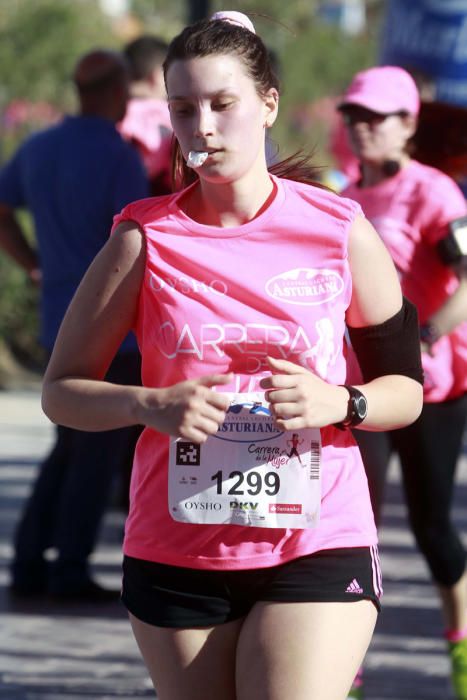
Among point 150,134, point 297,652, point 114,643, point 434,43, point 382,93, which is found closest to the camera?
point 297,652

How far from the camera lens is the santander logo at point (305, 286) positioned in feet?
9.48

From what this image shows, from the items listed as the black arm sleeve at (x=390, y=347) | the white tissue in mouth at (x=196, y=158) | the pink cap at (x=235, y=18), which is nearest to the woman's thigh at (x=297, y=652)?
the black arm sleeve at (x=390, y=347)

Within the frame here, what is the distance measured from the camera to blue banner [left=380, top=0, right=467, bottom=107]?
9352 millimetres

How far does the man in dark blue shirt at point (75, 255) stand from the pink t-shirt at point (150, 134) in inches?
13.4

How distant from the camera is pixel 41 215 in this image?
636cm

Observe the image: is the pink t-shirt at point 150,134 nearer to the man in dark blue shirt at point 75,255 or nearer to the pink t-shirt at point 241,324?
the man in dark blue shirt at point 75,255

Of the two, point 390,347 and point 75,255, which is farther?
point 75,255

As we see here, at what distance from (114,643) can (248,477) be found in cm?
292

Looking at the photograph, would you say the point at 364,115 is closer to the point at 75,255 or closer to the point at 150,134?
the point at 75,255

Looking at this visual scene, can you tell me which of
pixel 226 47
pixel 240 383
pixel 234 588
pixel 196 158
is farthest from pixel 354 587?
pixel 226 47

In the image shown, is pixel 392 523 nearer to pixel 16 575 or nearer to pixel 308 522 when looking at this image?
pixel 16 575

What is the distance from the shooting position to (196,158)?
112 inches

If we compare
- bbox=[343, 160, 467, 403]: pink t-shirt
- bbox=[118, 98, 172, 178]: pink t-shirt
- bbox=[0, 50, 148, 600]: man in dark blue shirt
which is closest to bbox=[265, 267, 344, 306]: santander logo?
bbox=[343, 160, 467, 403]: pink t-shirt

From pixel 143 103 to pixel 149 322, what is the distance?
4.18 metres
